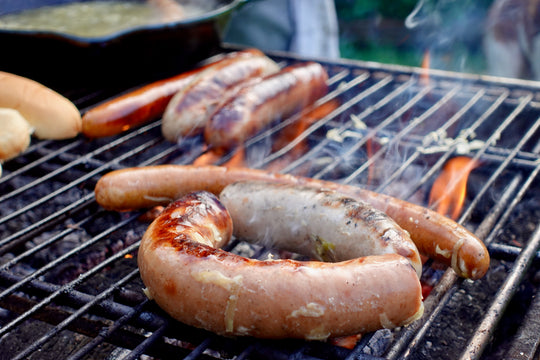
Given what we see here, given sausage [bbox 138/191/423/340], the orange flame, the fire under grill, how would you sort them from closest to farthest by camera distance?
sausage [bbox 138/191/423/340]
the fire under grill
the orange flame

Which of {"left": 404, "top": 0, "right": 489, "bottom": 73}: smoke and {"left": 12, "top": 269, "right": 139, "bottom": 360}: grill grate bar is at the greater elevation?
{"left": 12, "top": 269, "right": 139, "bottom": 360}: grill grate bar

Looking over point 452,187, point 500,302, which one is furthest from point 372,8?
point 500,302

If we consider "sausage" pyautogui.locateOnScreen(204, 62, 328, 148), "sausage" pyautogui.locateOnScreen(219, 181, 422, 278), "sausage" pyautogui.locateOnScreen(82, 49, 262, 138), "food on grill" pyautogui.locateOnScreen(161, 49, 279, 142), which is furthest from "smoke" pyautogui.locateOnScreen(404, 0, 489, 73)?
"sausage" pyautogui.locateOnScreen(219, 181, 422, 278)

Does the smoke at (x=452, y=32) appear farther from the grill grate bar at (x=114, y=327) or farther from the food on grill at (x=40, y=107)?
the grill grate bar at (x=114, y=327)

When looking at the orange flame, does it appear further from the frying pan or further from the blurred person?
the blurred person

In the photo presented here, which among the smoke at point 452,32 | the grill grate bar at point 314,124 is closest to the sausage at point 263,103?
the grill grate bar at point 314,124

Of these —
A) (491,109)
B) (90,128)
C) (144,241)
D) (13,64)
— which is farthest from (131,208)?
(491,109)
